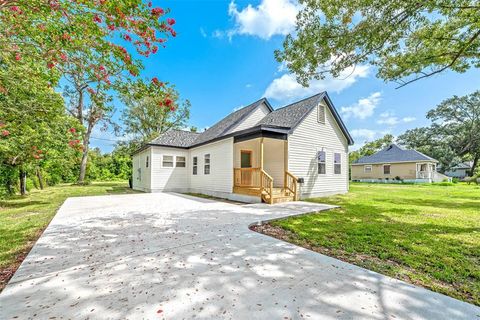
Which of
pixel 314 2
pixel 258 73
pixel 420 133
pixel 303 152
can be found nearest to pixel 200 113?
pixel 258 73

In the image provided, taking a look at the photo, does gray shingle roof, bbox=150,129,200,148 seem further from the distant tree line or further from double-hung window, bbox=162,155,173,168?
the distant tree line

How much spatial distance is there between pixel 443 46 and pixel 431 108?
3882cm

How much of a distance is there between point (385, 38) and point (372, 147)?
136 feet

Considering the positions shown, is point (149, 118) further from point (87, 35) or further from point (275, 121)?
point (87, 35)

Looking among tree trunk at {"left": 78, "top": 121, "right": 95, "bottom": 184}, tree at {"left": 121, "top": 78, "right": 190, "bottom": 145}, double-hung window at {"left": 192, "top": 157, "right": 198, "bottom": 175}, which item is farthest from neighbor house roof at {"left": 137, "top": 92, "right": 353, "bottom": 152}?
tree at {"left": 121, "top": 78, "right": 190, "bottom": 145}

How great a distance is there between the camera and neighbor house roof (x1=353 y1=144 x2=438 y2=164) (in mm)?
25081

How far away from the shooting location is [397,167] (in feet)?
87.1

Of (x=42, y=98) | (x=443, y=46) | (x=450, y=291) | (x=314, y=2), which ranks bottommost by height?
(x=450, y=291)

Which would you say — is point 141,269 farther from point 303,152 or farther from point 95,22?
point 303,152

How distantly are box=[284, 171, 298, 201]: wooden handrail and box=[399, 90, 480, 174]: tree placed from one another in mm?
34617

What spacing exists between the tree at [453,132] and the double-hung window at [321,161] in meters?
31.9

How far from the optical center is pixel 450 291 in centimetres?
243

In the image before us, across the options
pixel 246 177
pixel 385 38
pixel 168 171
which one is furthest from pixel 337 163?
pixel 168 171

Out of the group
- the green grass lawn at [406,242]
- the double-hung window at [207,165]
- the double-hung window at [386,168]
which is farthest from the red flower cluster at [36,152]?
the double-hung window at [386,168]
